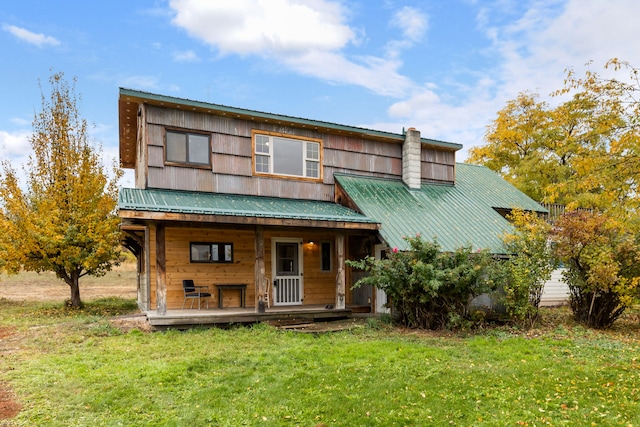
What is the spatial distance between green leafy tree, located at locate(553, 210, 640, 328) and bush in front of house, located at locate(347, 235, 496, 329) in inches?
78.3

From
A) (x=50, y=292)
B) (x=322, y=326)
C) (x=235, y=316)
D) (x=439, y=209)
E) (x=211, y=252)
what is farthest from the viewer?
(x=50, y=292)

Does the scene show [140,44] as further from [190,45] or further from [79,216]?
[79,216]

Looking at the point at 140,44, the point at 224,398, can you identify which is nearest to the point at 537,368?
the point at 224,398

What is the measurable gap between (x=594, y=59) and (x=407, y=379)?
7.11m

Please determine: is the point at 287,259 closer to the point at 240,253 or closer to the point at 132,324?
the point at 240,253

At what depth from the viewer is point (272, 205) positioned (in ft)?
39.5

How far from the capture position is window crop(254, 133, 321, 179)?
1291 cm

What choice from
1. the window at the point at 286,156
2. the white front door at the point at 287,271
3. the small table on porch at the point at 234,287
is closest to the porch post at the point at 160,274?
the small table on porch at the point at 234,287

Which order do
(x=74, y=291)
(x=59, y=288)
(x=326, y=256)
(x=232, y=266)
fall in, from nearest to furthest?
(x=232, y=266)
(x=326, y=256)
(x=74, y=291)
(x=59, y=288)

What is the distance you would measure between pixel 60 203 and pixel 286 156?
7621 mm

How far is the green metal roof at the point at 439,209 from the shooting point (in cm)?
1202

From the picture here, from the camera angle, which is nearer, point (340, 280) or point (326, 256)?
point (340, 280)

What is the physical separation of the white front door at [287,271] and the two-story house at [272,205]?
0.10 feet

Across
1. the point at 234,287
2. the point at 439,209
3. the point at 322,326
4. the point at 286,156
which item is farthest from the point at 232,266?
the point at 439,209
